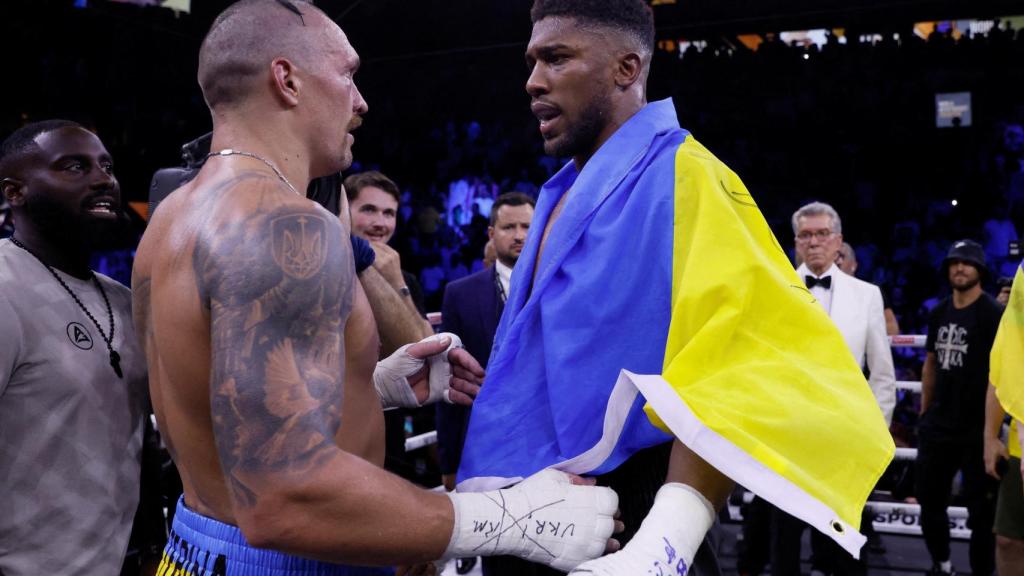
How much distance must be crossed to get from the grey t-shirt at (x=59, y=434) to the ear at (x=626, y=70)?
1.09m

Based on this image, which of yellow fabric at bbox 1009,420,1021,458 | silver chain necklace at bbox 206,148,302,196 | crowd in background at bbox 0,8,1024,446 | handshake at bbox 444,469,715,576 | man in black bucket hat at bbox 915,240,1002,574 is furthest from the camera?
crowd in background at bbox 0,8,1024,446

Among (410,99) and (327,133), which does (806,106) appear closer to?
(410,99)

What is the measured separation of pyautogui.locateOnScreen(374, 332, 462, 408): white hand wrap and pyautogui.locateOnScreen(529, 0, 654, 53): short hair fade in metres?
0.59

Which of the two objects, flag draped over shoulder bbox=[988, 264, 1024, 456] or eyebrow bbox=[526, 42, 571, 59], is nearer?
eyebrow bbox=[526, 42, 571, 59]

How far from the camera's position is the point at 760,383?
1.10 meters

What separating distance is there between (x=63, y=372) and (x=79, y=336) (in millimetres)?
87

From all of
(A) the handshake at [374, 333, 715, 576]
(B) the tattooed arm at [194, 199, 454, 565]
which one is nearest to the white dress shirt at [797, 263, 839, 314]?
(A) the handshake at [374, 333, 715, 576]

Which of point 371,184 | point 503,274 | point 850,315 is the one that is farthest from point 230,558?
point 850,315

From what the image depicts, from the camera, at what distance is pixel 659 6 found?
9.23 metres

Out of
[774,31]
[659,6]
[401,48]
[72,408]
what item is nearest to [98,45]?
[401,48]

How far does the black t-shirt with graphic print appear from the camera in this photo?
4.00 metres

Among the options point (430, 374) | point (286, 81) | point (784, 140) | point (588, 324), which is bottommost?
point (430, 374)

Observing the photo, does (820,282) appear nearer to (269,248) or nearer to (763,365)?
(763,365)

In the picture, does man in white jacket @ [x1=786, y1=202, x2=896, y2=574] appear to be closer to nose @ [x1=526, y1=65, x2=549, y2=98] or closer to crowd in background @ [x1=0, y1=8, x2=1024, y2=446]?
nose @ [x1=526, y1=65, x2=549, y2=98]
